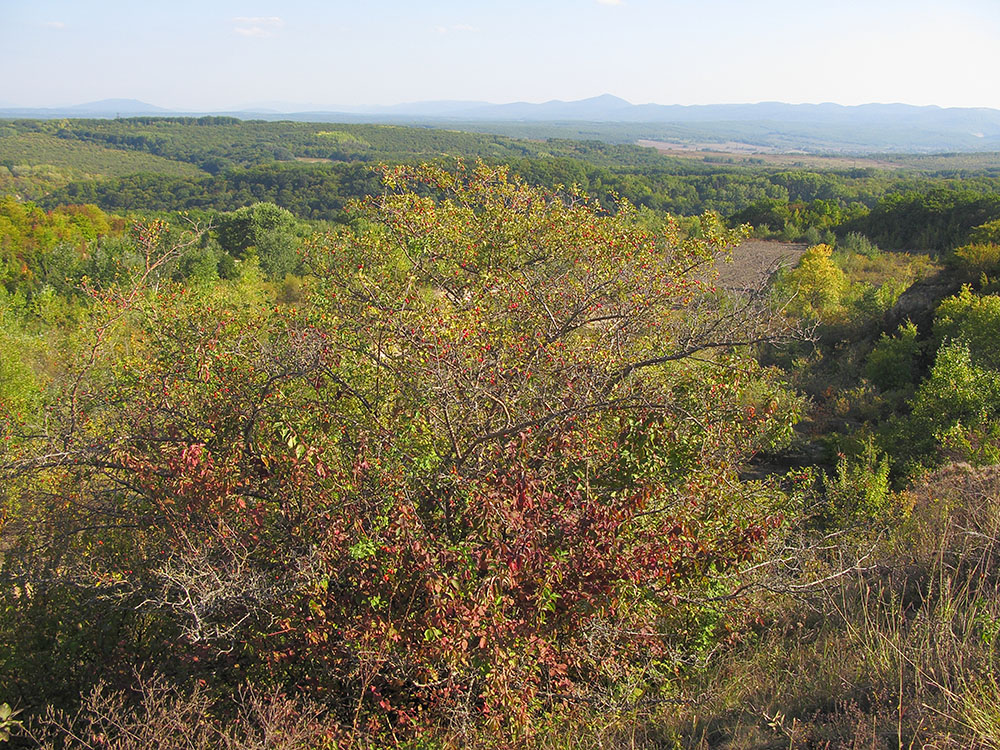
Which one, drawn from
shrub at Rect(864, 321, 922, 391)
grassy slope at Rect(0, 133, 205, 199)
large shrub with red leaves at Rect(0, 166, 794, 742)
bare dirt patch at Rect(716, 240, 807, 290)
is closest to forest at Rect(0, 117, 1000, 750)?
large shrub with red leaves at Rect(0, 166, 794, 742)

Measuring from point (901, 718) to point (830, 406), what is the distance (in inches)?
556

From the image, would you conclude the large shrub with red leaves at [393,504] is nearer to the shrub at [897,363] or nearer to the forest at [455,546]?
the forest at [455,546]

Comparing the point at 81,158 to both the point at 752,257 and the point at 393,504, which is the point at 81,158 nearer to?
the point at 752,257

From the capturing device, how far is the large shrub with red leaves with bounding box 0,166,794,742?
362 cm

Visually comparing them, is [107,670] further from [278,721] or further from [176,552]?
[278,721]

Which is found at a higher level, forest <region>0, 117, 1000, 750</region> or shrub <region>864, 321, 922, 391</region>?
forest <region>0, 117, 1000, 750</region>

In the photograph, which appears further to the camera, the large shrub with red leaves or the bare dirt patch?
the bare dirt patch

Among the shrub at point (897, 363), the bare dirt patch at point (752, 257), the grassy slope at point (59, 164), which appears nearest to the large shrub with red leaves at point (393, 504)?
the shrub at point (897, 363)

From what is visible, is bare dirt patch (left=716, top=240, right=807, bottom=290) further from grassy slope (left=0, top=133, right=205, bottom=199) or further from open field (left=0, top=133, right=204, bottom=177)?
open field (left=0, top=133, right=204, bottom=177)

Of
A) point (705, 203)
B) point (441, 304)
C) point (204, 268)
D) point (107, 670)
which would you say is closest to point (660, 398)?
point (441, 304)

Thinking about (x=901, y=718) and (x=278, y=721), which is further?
(x=278, y=721)

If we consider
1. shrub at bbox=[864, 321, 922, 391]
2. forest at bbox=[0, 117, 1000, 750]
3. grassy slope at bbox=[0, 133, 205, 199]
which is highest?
grassy slope at bbox=[0, 133, 205, 199]

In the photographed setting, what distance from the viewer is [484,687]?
3719 millimetres

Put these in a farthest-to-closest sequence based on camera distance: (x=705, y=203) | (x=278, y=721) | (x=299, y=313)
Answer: (x=705, y=203) → (x=299, y=313) → (x=278, y=721)
